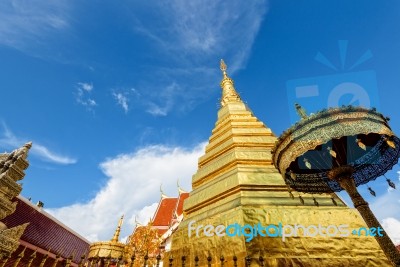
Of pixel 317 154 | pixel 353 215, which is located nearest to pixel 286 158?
pixel 317 154

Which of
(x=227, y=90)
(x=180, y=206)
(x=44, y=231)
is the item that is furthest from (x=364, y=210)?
(x=44, y=231)

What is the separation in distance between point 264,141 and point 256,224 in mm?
4470

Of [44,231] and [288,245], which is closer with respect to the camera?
[288,245]

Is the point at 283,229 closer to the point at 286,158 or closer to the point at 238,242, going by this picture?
the point at 238,242

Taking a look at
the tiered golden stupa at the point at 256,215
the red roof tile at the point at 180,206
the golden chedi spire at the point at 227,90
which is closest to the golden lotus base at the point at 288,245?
the tiered golden stupa at the point at 256,215

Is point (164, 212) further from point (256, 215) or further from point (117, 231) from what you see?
point (256, 215)

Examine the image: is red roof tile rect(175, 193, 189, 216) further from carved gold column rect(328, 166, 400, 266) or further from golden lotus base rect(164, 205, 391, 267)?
carved gold column rect(328, 166, 400, 266)

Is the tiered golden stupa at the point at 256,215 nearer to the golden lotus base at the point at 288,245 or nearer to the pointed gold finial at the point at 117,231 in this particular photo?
the golden lotus base at the point at 288,245

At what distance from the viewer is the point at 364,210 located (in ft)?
17.6

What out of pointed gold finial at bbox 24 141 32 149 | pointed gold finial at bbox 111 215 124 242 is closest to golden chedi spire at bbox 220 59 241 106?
pointed gold finial at bbox 111 215 124 242

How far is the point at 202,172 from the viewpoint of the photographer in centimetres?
1062

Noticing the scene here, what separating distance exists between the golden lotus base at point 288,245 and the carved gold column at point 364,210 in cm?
157

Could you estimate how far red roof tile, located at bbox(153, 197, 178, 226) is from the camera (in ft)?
63.9

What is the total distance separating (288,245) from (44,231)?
45.9ft
